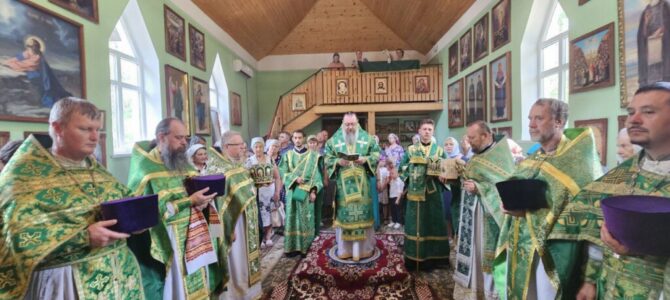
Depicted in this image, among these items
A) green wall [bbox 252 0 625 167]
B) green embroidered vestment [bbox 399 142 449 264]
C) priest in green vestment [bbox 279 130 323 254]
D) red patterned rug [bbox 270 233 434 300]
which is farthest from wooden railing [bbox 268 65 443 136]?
red patterned rug [bbox 270 233 434 300]

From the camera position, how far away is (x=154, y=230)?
2.36m

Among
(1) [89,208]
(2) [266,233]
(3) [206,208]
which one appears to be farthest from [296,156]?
(1) [89,208]

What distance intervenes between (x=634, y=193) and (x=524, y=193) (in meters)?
0.53

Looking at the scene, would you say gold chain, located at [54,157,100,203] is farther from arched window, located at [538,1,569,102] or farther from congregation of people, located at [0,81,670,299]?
arched window, located at [538,1,569,102]

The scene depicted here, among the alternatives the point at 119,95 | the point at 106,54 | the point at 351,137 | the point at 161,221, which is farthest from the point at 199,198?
the point at 119,95

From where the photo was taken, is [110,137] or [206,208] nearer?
[206,208]

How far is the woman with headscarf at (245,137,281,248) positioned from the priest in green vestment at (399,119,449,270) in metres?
2.07

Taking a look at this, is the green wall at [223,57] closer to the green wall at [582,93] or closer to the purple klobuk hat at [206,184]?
the green wall at [582,93]

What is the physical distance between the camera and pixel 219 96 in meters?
9.84

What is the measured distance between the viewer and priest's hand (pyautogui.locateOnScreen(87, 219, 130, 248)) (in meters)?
1.64

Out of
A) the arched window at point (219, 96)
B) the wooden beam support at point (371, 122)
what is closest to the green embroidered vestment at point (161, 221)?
the arched window at point (219, 96)

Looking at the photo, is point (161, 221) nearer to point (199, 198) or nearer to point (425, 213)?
point (199, 198)

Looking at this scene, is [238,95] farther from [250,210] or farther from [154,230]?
[154,230]

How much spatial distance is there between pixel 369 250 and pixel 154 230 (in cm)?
310
